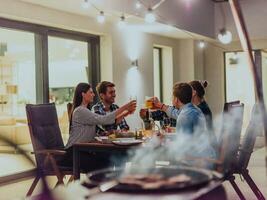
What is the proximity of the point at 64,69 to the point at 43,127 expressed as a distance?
266cm

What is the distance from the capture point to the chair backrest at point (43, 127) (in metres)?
3.86

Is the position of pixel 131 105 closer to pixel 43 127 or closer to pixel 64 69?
pixel 43 127

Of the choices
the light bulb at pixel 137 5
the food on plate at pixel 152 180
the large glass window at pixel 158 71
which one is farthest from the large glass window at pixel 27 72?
the food on plate at pixel 152 180

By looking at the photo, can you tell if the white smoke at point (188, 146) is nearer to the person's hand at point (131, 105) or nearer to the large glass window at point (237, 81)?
the person's hand at point (131, 105)

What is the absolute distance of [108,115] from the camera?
4035 mm

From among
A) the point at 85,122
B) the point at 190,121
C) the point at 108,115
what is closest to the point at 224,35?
the point at 190,121

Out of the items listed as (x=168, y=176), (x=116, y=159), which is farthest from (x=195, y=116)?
(x=168, y=176)

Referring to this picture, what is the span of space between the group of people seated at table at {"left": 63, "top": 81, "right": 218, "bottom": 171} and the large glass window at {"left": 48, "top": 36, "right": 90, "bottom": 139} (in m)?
1.84

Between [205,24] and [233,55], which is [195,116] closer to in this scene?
[205,24]

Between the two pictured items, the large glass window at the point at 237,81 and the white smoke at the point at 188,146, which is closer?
the white smoke at the point at 188,146

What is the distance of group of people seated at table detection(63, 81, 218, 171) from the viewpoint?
10.8 feet

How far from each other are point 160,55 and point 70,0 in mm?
4129

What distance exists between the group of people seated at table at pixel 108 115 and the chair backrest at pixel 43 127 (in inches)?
5.7

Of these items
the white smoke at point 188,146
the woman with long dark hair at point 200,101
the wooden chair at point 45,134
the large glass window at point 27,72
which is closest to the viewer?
the white smoke at point 188,146
